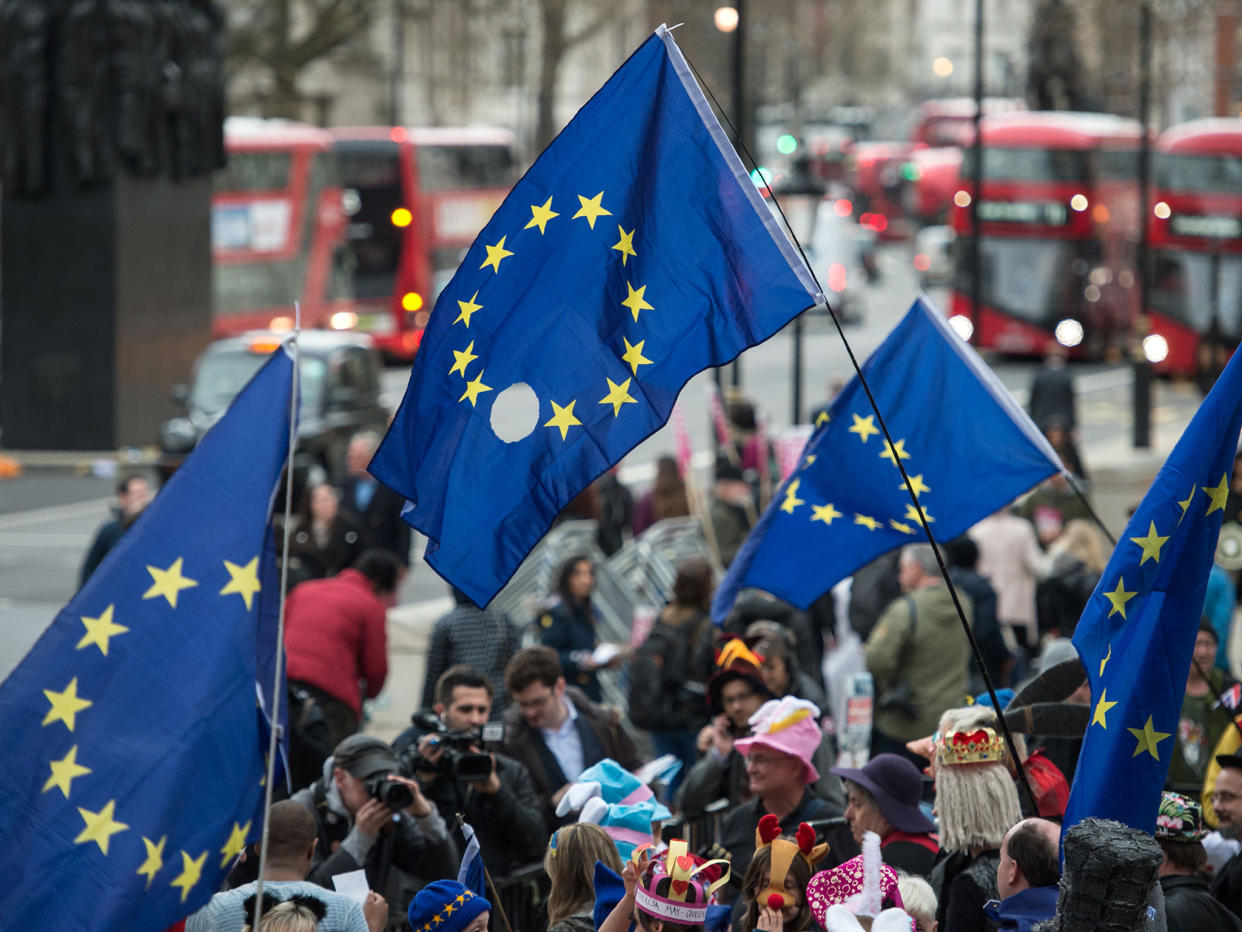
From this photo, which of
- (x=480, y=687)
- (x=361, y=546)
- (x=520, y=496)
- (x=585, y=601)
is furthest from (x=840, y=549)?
(x=361, y=546)

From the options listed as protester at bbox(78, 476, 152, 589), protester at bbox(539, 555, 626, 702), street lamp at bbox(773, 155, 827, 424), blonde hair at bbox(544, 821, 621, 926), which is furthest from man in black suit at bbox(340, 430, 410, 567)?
blonde hair at bbox(544, 821, 621, 926)

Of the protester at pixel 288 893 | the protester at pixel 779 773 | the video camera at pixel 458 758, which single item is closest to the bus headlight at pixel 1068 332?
the protester at pixel 779 773

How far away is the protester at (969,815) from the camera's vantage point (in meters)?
5.14

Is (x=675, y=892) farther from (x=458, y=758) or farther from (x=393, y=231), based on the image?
(x=393, y=231)

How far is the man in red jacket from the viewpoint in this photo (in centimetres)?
814

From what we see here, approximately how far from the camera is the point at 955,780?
5.35m

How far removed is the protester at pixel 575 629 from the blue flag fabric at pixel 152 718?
458cm

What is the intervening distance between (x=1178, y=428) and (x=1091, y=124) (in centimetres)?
848

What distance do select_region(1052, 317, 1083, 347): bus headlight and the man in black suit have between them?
21.5 metres

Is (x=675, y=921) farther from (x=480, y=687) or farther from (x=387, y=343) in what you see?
(x=387, y=343)

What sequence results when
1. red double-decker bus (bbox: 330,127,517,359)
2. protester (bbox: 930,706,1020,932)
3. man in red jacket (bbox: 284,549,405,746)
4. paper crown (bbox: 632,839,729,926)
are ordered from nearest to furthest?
paper crown (bbox: 632,839,729,926) < protester (bbox: 930,706,1020,932) < man in red jacket (bbox: 284,549,405,746) < red double-decker bus (bbox: 330,127,517,359)

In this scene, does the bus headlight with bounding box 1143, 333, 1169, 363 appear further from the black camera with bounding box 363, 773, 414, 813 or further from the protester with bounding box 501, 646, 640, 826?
the black camera with bounding box 363, 773, 414, 813

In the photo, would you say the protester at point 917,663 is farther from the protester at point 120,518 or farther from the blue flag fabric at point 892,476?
the protester at point 120,518

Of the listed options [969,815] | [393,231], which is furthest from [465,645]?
[393,231]
